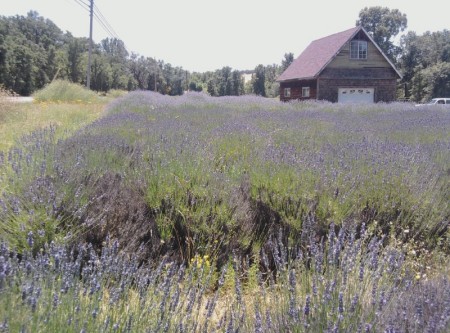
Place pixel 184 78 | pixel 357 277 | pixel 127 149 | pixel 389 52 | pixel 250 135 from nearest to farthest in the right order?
pixel 357 277
pixel 127 149
pixel 250 135
pixel 389 52
pixel 184 78

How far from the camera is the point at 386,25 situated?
48375mm

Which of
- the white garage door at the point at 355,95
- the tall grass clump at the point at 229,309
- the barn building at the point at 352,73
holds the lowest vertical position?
the tall grass clump at the point at 229,309

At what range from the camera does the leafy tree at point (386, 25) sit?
47688mm

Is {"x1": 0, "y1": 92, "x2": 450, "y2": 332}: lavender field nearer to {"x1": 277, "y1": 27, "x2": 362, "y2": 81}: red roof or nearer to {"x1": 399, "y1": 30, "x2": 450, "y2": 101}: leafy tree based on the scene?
{"x1": 277, "y1": 27, "x2": 362, "y2": 81}: red roof

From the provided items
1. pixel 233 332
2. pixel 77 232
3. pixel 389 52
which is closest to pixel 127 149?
pixel 77 232

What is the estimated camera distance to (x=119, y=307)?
5.51ft

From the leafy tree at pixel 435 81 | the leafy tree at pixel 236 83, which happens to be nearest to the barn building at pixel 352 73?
the leafy tree at pixel 435 81

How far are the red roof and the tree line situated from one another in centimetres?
2024

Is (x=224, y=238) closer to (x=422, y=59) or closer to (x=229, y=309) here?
(x=229, y=309)

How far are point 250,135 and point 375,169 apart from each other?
2.28m

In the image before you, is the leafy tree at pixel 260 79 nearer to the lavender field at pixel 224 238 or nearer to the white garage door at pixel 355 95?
the white garage door at pixel 355 95

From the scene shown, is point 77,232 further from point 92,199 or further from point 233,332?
point 233,332

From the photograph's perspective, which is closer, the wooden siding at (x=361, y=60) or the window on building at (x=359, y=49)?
the wooden siding at (x=361, y=60)

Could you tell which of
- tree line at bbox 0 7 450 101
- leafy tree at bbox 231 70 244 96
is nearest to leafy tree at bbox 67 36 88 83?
tree line at bbox 0 7 450 101
